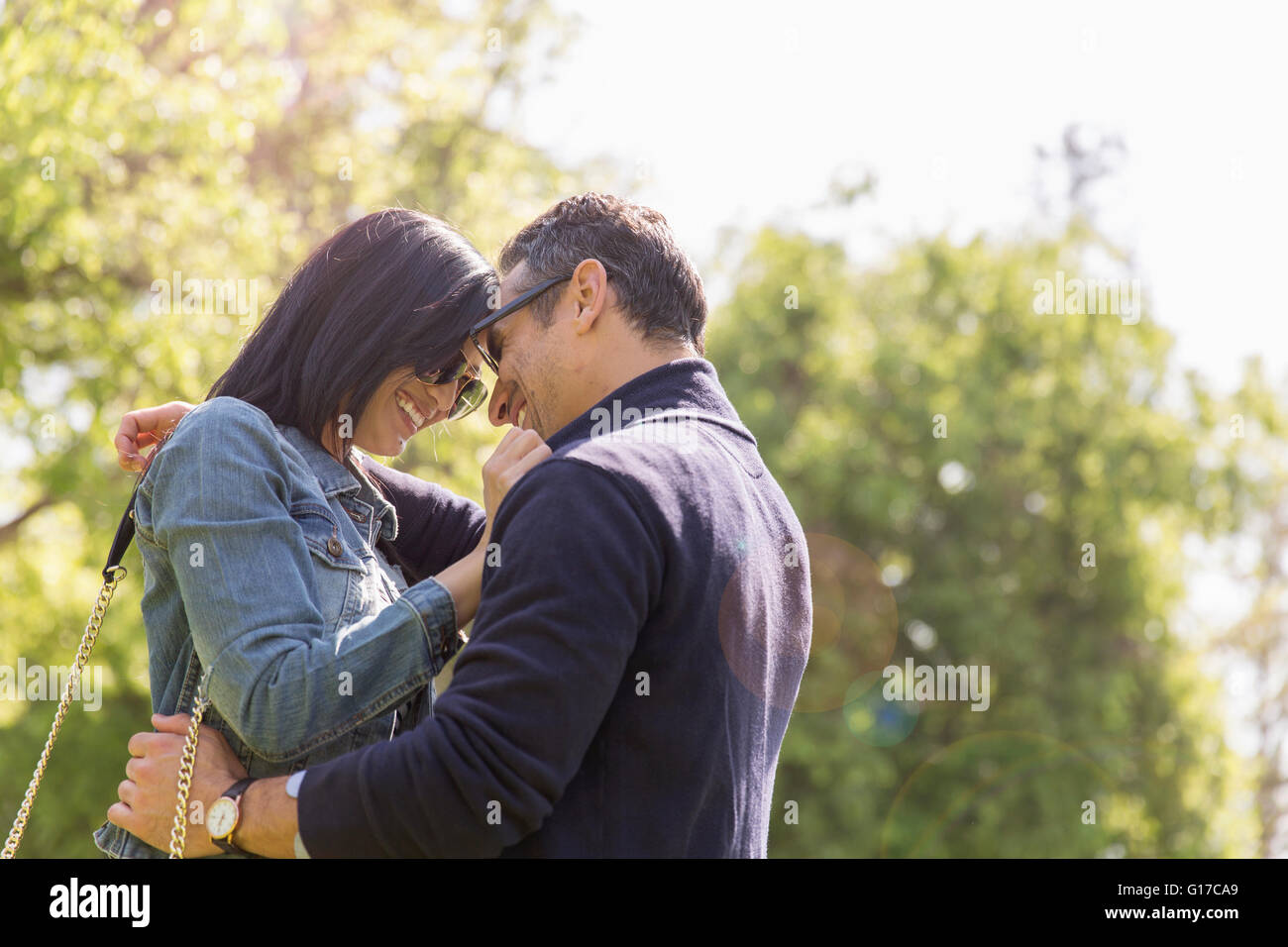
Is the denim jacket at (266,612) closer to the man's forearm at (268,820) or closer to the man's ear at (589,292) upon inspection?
the man's forearm at (268,820)

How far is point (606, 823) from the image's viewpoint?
2.00 metres

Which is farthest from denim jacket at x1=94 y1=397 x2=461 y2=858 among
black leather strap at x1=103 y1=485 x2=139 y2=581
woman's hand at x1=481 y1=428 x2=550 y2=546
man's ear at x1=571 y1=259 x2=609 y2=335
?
man's ear at x1=571 y1=259 x2=609 y2=335

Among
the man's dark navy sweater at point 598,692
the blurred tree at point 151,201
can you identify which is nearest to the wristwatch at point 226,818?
the man's dark navy sweater at point 598,692

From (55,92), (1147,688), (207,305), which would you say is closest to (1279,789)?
(1147,688)

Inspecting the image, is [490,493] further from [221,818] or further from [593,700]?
[221,818]

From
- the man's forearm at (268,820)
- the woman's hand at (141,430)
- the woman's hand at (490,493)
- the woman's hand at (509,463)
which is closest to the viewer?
the man's forearm at (268,820)

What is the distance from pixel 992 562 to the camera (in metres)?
16.8

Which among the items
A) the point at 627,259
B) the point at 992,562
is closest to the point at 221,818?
the point at 627,259

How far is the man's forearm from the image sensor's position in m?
2.00

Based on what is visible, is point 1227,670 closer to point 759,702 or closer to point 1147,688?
point 1147,688

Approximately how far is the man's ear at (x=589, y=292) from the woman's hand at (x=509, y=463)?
299 millimetres

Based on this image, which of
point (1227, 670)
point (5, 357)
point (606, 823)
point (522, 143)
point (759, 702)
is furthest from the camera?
point (1227, 670)

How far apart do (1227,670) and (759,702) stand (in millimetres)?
19949

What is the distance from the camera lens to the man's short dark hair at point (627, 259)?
261cm
